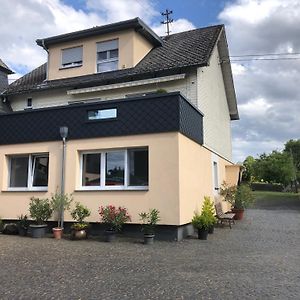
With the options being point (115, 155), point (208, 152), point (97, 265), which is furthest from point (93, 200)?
point (208, 152)

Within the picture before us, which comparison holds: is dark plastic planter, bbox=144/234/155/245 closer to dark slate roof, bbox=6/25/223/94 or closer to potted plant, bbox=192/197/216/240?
potted plant, bbox=192/197/216/240

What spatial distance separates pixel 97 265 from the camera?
7.90 meters

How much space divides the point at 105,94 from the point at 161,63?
118 inches

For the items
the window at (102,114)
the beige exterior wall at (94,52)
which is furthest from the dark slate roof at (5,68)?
the window at (102,114)

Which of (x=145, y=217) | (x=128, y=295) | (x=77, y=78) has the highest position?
(x=77, y=78)

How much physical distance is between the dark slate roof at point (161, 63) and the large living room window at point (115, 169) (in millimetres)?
5111

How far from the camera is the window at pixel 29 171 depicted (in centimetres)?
1378

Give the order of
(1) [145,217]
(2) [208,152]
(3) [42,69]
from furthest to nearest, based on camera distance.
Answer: (3) [42,69] → (2) [208,152] → (1) [145,217]

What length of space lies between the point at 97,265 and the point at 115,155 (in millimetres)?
5296

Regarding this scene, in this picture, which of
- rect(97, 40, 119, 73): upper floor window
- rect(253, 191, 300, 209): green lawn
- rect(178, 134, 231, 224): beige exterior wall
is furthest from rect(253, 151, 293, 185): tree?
rect(97, 40, 119, 73): upper floor window

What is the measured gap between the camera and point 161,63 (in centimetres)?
1695

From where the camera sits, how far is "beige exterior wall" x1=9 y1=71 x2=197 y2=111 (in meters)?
16.0

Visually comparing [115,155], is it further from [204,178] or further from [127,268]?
[127,268]

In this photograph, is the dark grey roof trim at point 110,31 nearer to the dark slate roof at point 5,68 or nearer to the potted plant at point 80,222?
the dark slate roof at point 5,68
